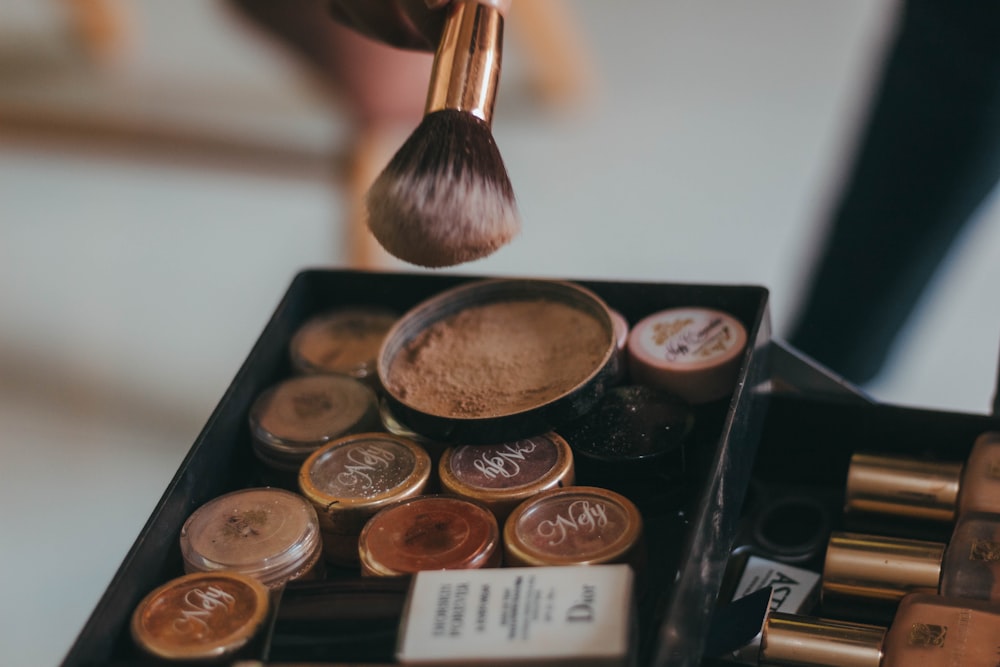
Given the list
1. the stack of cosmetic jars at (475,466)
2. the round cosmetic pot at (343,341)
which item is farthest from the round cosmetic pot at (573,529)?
the round cosmetic pot at (343,341)

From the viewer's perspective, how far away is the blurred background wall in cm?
149

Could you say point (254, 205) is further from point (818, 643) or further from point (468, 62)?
point (818, 643)

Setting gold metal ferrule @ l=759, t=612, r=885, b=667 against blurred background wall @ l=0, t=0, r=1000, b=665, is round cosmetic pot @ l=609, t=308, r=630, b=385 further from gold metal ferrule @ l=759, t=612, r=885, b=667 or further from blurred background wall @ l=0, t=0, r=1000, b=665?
blurred background wall @ l=0, t=0, r=1000, b=665

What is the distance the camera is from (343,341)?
3.30 feet

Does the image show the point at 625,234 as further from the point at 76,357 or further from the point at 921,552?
the point at 921,552

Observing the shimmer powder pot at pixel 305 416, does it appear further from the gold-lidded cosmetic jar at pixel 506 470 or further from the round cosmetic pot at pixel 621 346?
the round cosmetic pot at pixel 621 346

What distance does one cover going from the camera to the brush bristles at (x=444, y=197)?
0.72 metres

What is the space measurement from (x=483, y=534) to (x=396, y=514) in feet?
0.23

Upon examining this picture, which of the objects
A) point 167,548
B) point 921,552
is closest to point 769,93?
point 921,552

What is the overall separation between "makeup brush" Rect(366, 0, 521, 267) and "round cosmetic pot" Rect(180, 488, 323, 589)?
0.69 feet

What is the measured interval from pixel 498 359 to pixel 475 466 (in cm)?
12

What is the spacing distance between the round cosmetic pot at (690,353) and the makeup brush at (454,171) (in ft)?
0.64

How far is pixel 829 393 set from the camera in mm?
883

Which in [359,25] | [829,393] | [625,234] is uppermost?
[359,25]
